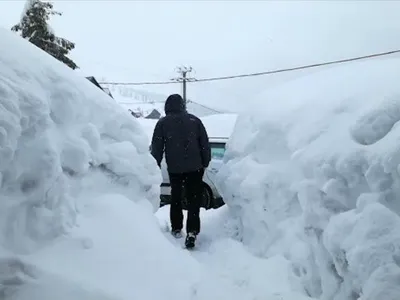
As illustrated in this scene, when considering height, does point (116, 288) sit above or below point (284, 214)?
below

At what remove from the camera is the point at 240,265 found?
3430mm

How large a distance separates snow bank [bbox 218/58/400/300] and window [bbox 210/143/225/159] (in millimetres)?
2750

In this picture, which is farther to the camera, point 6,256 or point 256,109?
point 256,109

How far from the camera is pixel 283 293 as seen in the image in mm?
2828

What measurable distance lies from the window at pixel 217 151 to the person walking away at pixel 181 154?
2.77 m

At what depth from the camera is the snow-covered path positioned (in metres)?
2.89

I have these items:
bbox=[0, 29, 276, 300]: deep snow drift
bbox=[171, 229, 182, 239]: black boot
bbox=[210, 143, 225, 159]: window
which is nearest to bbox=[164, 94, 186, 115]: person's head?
bbox=[0, 29, 276, 300]: deep snow drift

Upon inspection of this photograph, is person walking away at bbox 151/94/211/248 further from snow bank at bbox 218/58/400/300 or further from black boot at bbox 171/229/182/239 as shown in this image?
snow bank at bbox 218/58/400/300

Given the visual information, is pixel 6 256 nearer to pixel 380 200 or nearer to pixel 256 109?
pixel 380 200

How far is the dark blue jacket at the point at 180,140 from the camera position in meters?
4.18

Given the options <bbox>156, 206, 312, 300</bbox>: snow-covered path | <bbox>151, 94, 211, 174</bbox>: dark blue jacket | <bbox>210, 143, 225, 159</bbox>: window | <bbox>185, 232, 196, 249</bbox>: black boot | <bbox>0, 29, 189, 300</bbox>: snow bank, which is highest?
<bbox>210, 143, 225, 159</bbox>: window

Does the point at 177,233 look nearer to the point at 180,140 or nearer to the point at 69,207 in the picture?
the point at 180,140


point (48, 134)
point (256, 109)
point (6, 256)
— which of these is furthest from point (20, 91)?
point (256, 109)

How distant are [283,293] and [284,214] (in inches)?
28.5
